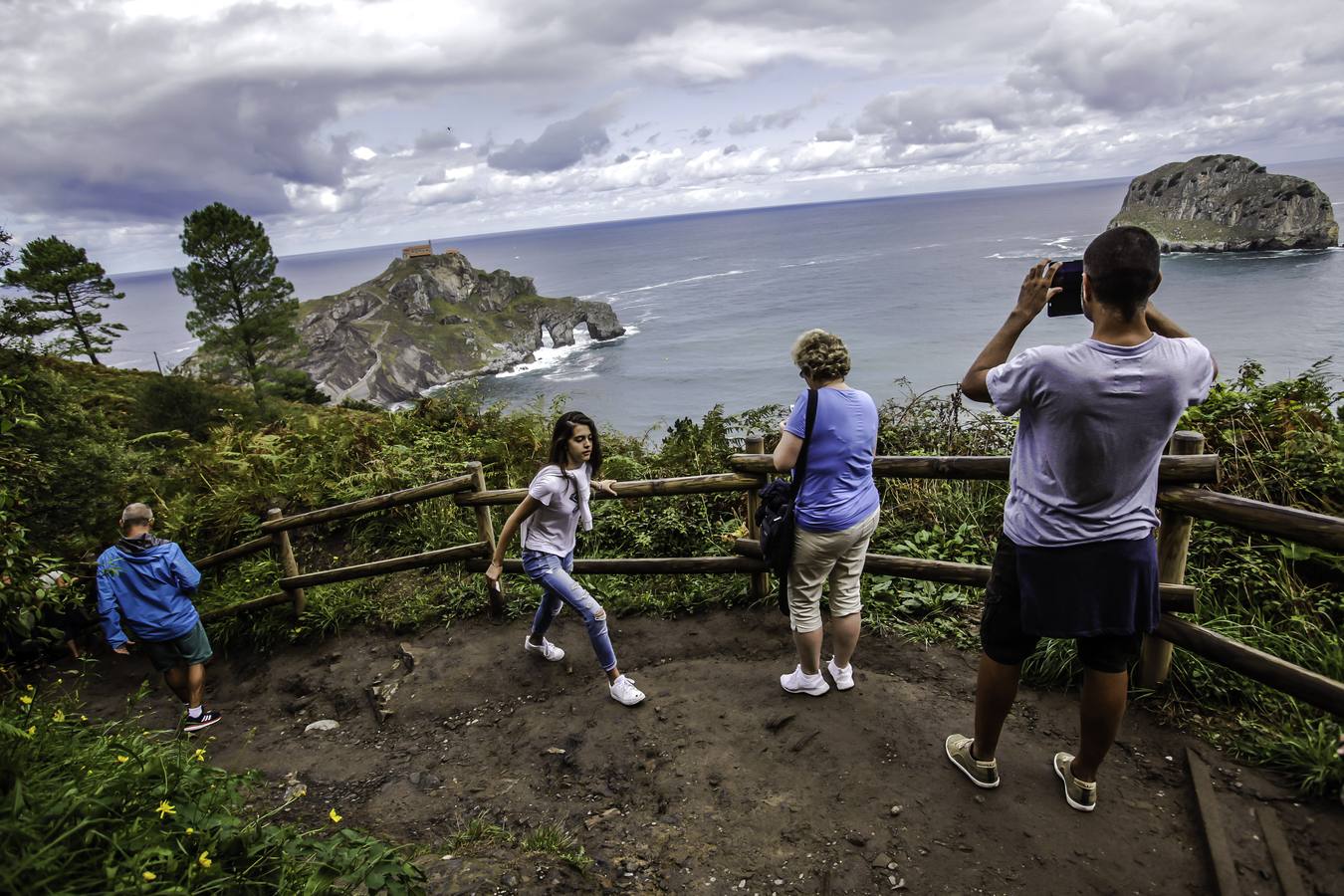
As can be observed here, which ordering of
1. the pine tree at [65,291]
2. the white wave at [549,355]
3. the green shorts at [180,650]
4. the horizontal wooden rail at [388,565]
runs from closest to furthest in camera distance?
the green shorts at [180,650]
the horizontal wooden rail at [388,565]
the pine tree at [65,291]
the white wave at [549,355]

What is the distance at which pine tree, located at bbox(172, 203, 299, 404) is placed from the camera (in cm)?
4178

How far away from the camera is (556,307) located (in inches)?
4668

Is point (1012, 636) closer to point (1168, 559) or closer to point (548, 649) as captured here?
point (1168, 559)

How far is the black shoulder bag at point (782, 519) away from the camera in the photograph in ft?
11.5

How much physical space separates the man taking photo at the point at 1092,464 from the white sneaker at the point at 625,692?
2.18 m

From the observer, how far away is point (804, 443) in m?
3.45

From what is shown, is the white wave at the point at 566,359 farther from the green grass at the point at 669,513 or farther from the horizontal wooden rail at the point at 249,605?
the horizontal wooden rail at the point at 249,605

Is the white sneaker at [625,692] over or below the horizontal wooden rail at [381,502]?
below

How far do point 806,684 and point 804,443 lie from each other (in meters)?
1.52

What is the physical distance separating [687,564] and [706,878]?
2.48 m

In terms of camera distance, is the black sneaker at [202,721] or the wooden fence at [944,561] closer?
the wooden fence at [944,561]

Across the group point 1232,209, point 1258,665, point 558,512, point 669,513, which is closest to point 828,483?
point 558,512

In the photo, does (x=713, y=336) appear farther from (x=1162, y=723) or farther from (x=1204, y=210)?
(x=1204, y=210)

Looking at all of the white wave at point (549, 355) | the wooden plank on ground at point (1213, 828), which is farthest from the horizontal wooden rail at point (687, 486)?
the white wave at point (549, 355)
